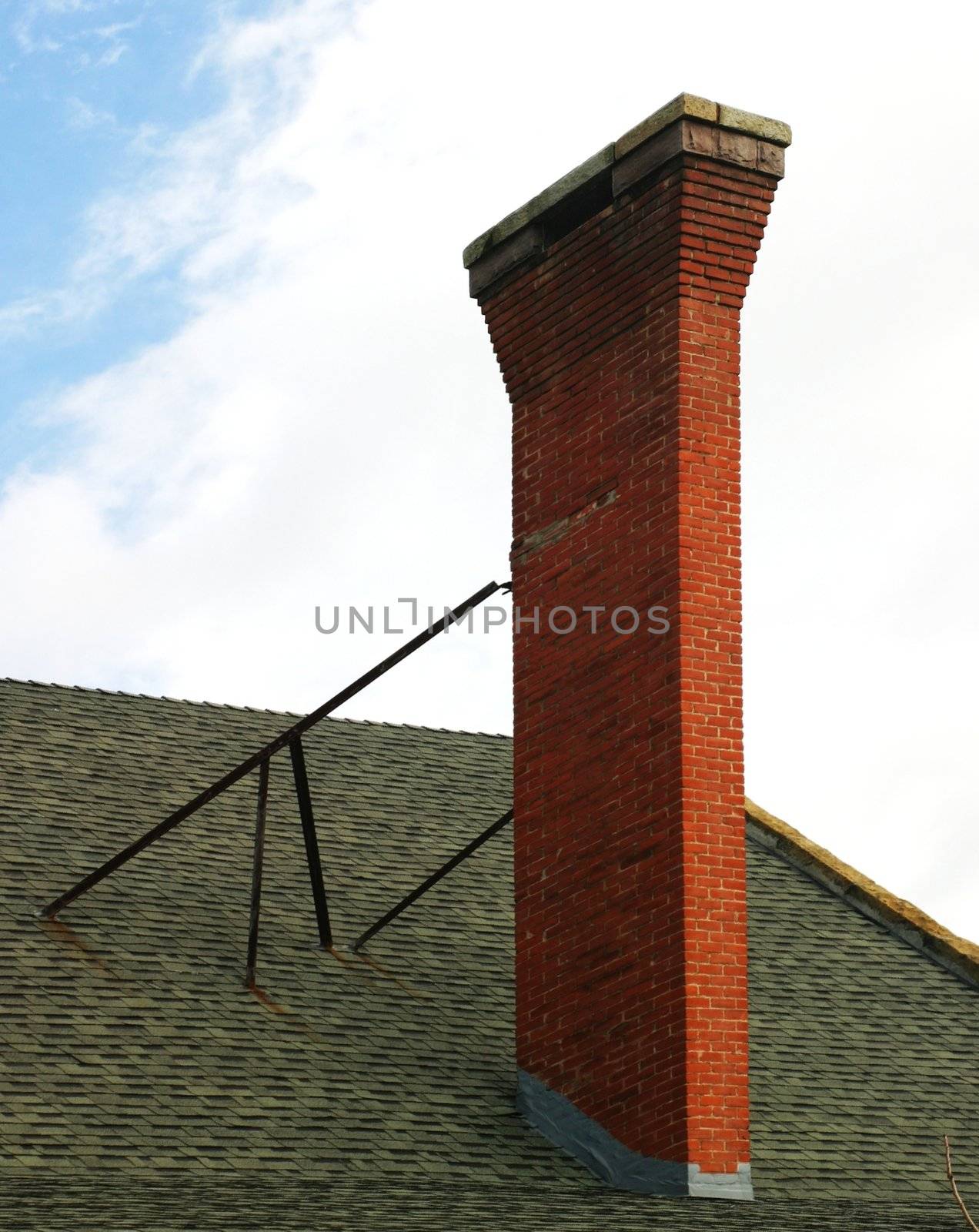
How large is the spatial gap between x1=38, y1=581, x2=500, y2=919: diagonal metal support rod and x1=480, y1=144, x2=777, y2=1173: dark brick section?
447 mm

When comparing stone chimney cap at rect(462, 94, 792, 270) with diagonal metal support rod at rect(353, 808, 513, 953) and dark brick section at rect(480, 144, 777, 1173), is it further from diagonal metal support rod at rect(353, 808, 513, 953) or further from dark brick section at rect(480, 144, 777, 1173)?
diagonal metal support rod at rect(353, 808, 513, 953)

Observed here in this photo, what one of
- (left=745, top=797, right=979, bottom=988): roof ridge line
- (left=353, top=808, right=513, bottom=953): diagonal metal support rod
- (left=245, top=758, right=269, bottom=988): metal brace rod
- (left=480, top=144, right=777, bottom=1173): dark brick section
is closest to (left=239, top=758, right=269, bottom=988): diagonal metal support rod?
(left=245, top=758, right=269, bottom=988): metal brace rod

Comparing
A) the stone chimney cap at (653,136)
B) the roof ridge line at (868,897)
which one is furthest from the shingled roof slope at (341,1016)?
the stone chimney cap at (653,136)

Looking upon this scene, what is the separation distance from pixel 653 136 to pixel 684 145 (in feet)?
0.83

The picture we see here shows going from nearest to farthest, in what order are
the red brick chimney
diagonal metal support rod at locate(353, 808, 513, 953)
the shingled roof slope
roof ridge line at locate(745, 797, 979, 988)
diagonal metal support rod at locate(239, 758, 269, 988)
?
the shingled roof slope < the red brick chimney < diagonal metal support rod at locate(239, 758, 269, 988) < diagonal metal support rod at locate(353, 808, 513, 953) < roof ridge line at locate(745, 797, 979, 988)

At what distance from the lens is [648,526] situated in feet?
35.2

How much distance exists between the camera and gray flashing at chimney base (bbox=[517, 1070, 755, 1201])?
992 centimetres

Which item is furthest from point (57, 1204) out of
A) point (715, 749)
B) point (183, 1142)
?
point (715, 749)

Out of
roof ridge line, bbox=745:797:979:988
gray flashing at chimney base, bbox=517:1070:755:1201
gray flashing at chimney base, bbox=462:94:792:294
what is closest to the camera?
gray flashing at chimney base, bbox=517:1070:755:1201

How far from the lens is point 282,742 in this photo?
38.4 feet

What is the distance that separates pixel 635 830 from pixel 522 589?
1795 millimetres

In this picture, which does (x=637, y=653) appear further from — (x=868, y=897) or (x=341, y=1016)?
(x=868, y=897)

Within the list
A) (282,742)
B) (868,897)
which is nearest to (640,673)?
(282,742)

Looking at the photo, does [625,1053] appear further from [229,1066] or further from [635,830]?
[229,1066]
